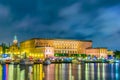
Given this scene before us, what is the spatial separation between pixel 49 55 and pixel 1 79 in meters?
96.6

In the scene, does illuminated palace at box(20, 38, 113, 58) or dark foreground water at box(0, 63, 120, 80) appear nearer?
→ dark foreground water at box(0, 63, 120, 80)

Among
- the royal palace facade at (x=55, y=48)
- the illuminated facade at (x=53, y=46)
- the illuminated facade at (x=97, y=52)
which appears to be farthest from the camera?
the illuminated facade at (x=97, y=52)

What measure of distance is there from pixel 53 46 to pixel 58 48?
360 centimetres

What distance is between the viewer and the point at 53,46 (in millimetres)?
149250

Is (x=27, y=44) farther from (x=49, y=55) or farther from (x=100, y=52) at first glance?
(x=100, y=52)

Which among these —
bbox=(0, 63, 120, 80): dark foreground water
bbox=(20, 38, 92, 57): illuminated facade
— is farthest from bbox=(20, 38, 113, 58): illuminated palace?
bbox=(0, 63, 120, 80): dark foreground water

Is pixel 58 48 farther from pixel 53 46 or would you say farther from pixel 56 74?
pixel 56 74

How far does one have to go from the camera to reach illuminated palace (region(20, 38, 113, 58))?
455 ft

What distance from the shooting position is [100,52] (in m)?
158

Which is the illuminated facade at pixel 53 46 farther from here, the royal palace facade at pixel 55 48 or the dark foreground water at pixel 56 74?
the dark foreground water at pixel 56 74

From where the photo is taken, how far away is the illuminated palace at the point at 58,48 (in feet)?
455

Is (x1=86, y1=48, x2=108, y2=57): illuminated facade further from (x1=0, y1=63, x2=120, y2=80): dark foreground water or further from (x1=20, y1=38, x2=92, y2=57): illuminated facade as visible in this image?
(x1=0, y1=63, x2=120, y2=80): dark foreground water

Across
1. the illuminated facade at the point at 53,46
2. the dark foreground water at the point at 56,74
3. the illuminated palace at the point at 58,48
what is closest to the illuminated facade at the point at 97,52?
the illuminated palace at the point at 58,48

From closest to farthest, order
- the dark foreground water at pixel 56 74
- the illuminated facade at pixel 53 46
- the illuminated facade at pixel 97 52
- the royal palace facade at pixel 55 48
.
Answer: the dark foreground water at pixel 56 74 → the royal palace facade at pixel 55 48 → the illuminated facade at pixel 53 46 → the illuminated facade at pixel 97 52
